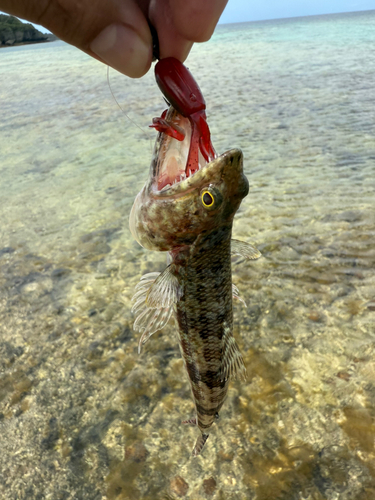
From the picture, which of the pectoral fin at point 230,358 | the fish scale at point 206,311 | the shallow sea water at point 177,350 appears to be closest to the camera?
the fish scale at point 206,311

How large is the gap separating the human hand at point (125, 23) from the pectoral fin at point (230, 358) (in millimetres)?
2023

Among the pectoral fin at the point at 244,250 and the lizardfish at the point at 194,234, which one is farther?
the pectoral fin at the point at 244,250

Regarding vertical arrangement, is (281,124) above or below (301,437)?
below

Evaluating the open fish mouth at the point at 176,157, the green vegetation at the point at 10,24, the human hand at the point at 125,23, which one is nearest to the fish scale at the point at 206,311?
the open fish mouth at the point at 176,157

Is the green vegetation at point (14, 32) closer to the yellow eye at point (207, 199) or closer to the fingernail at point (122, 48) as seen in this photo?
the fingernail at point (122, 48)

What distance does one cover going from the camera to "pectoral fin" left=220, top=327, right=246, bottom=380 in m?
3.02

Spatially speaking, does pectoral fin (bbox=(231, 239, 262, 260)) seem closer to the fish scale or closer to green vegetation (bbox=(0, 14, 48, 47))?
the fish scale

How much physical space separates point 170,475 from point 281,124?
1238 centimetres

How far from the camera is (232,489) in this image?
3.59 metres

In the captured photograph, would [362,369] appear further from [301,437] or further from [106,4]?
[106,4]

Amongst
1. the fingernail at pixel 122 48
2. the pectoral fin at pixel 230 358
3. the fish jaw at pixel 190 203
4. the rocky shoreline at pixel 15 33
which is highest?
the fingernail at pixel 122 48

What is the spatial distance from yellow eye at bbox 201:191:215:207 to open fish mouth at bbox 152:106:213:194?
0.16 metres

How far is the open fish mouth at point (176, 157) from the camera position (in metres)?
2.47

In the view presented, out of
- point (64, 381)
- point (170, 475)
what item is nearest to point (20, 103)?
point (64, 381)
